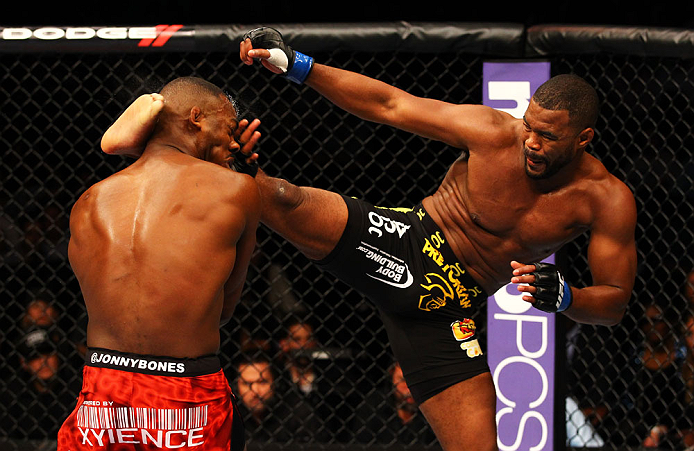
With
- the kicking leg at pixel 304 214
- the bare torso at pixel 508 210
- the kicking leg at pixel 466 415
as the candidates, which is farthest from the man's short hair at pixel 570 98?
the kicking leg at pixel 466 415

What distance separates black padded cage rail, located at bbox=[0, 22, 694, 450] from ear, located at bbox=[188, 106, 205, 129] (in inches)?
36.5

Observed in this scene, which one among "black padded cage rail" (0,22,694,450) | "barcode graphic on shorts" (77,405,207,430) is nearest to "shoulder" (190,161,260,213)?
"barcode graphic on shorts" (77,405,207,430)

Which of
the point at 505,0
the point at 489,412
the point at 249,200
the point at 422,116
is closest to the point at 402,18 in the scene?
the point at 505,0

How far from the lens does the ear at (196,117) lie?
1.54 metres

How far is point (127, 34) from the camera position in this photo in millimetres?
2404

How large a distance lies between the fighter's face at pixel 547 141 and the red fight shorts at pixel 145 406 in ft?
3.30

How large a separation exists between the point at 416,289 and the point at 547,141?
507mm

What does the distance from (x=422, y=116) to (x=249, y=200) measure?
0.72 m

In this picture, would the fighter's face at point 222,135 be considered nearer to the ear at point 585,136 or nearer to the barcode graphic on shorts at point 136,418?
the barcode graphic on shorts at point 136,418

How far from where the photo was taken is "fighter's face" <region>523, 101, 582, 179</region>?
195 centimetres

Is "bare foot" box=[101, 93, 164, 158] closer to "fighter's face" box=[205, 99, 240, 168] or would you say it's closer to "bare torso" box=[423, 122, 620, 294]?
"fighter's face" box=[205, 99, 240, 168]

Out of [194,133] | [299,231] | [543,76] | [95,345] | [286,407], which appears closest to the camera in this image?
[95,345]

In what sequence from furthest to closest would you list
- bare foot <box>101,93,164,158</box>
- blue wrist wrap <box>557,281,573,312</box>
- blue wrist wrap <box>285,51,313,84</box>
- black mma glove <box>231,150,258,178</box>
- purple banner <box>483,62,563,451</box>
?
purple banner <box>483,62,563,451</box>, blue wrist wrap <box>285,51,313,84</box>, blue wrist wrap <box>557,281,573,312</box>, black mma glove <box>231,150,258,178</box>, bare foot <box>101,93,164,158</box>

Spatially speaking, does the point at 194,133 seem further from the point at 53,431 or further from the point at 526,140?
the point at 53,431
